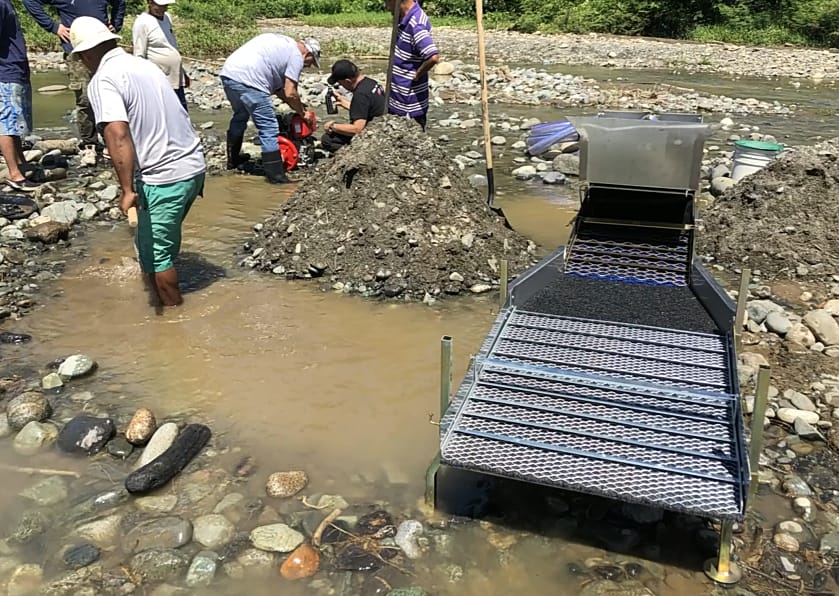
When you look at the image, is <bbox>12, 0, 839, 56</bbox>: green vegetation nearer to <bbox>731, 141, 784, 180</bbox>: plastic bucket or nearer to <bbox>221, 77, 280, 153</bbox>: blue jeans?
<bbox>221, 77, 280, 153</bbox>: blue jeans

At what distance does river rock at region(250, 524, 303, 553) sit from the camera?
3078 mm

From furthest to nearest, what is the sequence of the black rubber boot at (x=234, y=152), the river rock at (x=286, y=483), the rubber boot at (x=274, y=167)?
the black rubber boot at (x=234, y=152)
the rubber boot at (x=274, y=167)
the river rock at (x=286, y=483)

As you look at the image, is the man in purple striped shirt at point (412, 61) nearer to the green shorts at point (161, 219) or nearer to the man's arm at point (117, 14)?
the green shorts at point (161, 219)

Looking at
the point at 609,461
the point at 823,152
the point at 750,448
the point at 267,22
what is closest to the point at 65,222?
the point at 609,461

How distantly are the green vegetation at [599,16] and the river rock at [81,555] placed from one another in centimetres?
2213

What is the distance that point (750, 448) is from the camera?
2742 millimetres

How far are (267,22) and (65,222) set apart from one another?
28.0 meters

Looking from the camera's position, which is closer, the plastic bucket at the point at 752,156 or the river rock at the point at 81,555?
the river rock at the point at 81,555

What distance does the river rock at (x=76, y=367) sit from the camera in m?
4.31

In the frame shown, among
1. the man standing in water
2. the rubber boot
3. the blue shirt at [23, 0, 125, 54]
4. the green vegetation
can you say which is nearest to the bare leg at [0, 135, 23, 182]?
the man standing in water

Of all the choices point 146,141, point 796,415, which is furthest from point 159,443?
point 796,415

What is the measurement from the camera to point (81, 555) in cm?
301

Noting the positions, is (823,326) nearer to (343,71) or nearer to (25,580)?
(25,580)

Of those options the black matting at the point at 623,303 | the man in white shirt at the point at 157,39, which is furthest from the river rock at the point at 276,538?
the man in white shirt at the point at 157,39
